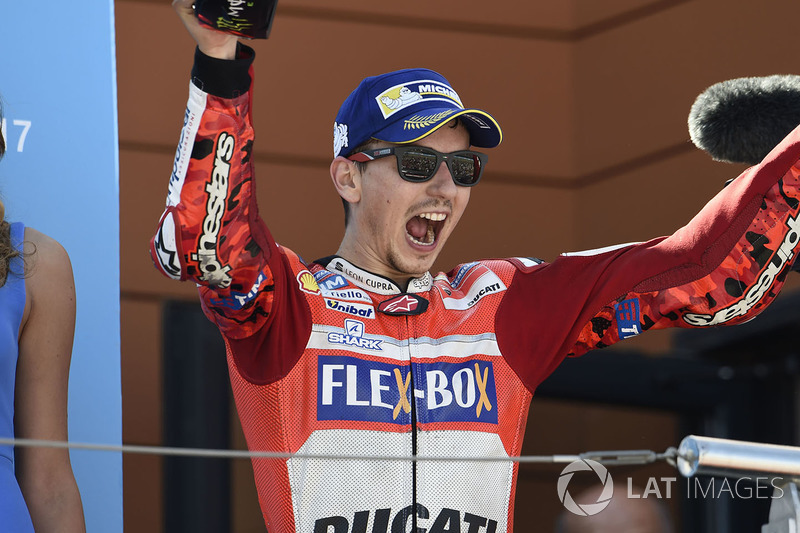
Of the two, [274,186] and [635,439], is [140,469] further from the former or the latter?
[635,439]

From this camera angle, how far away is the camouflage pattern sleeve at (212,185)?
6.10ft

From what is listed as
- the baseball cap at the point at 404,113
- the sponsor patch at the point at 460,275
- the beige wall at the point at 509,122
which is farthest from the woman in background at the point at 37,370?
the beige wall at the point at 509,122

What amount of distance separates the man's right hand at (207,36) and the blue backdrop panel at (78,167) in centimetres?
75

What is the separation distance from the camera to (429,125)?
228 centimetres

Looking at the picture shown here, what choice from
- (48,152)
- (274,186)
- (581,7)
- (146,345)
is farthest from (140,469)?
(581,7)

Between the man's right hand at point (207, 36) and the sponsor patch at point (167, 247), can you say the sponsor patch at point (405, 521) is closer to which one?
the sponsor patch at point (167, 247)

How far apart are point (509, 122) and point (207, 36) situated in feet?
8.45

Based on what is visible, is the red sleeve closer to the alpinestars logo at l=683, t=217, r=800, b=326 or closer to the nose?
the alpinestars logo at l=683, t=217, r=800, b=326

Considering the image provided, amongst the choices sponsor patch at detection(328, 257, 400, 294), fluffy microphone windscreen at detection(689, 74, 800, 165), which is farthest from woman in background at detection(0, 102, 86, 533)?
fluffy microphone windscreen at detection(689, 74, 800, 165)

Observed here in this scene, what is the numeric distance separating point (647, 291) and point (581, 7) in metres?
2.35

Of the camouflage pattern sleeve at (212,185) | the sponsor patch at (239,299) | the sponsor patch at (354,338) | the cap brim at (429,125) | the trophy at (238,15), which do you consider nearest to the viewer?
the trophy at (238,15)

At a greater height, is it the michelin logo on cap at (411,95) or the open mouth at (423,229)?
the michelin logo on cap at (411,95)

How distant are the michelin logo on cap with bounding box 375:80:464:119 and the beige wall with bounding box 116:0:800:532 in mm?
1658

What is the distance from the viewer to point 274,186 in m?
4.04
